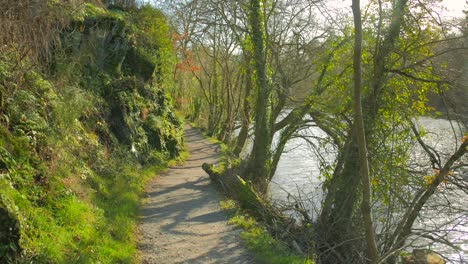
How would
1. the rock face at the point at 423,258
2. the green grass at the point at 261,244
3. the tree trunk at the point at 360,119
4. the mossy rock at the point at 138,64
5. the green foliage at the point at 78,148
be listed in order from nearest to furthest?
the tree trunk at the point at 360,119 < the green foliage at the point at 78,148 < the green grass at the point at 261,244 < the rock face at the point at 423,258 < the mossy rock at the point at 138,64

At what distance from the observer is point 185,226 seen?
8.66 metres

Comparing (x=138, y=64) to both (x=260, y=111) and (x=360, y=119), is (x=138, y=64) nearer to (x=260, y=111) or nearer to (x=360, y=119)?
(x=260, y=111)

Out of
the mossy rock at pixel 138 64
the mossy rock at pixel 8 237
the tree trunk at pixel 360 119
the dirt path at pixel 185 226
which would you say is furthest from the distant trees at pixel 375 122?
the mossy rock at pixel 8 237

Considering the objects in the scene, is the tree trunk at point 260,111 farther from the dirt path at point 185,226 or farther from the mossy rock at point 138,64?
the mossy rock at point 138,64

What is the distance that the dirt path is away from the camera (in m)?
7.10

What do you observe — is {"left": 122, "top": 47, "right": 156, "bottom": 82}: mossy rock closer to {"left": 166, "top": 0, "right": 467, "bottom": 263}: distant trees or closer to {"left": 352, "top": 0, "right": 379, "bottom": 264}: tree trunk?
{"left": 166, "top": 0, "right": 467, "bottom": 263}: distant trees

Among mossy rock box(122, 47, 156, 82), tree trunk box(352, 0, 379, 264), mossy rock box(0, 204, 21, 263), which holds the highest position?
mossy rock box(122, 47, 156, 82)

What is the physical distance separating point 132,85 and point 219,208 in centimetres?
637

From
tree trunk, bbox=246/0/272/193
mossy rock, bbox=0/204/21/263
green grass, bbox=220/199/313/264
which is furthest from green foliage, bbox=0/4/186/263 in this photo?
tree trunk, bbox=246/0/272/193

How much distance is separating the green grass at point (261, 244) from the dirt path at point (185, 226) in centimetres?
19

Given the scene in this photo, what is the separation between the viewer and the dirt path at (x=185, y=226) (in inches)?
279

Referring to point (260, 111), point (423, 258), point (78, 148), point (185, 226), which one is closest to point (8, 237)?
point (185, 226)

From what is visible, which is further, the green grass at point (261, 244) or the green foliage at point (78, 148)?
the green grass at point (261, 244)

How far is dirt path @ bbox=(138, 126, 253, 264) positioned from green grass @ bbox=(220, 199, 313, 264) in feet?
0.63
